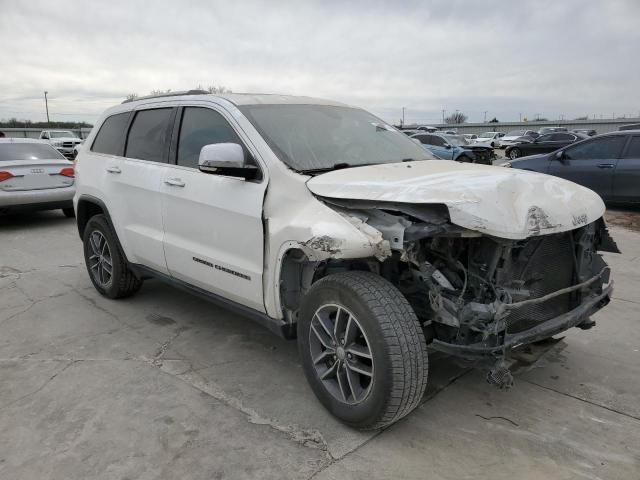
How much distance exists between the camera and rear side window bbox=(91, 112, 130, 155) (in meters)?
4.88

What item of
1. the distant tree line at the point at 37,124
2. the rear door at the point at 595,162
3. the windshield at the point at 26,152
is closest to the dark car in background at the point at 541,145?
the rear door at the point at 595,162

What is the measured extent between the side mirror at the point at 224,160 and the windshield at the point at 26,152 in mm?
7653

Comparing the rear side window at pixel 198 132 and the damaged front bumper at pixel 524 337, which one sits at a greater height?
the rear side window at pixel 198 132

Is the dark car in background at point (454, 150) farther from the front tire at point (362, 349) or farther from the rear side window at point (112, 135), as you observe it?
the front tire at point (362, 349)

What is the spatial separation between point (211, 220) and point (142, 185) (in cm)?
104

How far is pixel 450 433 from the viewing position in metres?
3.01

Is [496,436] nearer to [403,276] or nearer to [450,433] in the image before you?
[450,433]

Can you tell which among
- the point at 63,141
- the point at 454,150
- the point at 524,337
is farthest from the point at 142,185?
the point at 63,141

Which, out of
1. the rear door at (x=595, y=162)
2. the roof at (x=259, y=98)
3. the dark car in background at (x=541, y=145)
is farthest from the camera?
the dark car in background at (x=541, y=145)

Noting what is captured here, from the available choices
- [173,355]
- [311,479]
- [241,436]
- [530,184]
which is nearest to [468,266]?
[530,184]

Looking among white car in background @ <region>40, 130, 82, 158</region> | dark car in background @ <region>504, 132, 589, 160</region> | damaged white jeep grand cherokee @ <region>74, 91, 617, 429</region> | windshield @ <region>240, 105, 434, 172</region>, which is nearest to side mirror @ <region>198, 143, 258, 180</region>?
damaged white jeep grand cherokee @ <region>74, 91, 617, 429</region>

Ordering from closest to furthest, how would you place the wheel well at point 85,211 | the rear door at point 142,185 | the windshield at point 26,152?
the rear door at point 142,185 → the wheel well at point 85,211 → the windshield at point 26,152

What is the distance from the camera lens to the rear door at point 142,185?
4266 millimetres

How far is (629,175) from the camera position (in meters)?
9.55
